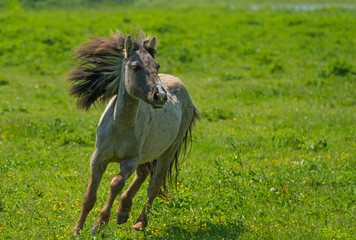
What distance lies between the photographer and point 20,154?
32.3ft

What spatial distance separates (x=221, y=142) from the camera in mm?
11320

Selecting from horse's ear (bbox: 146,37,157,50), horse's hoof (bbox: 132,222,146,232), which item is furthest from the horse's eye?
horse's hoof (bbox: 132,222,146,232)

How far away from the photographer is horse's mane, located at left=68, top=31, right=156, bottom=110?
6.52m

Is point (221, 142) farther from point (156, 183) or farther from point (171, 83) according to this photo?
point (156, 183)

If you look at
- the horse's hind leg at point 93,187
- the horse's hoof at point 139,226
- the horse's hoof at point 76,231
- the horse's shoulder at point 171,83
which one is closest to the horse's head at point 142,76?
the horse's hind leg at point 93,187

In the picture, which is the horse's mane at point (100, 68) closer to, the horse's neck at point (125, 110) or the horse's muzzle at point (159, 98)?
the horse's neck at point (125, 110)

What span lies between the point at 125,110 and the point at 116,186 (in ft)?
3.29

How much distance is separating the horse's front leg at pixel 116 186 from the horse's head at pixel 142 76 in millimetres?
923

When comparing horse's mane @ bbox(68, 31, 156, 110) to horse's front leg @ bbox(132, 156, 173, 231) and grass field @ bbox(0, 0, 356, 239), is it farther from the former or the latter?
horse's front leg @ bbox(132, 156, 173, 231)

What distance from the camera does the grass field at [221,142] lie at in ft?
23.1

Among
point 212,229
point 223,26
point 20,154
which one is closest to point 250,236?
point 212,229

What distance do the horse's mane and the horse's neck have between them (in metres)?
0.44

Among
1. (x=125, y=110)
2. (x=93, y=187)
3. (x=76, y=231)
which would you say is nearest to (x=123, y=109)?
(x=125, y=110)

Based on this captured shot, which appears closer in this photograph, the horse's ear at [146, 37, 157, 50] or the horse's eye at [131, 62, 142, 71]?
the horse's eye at [131, 62, 142, 71]
